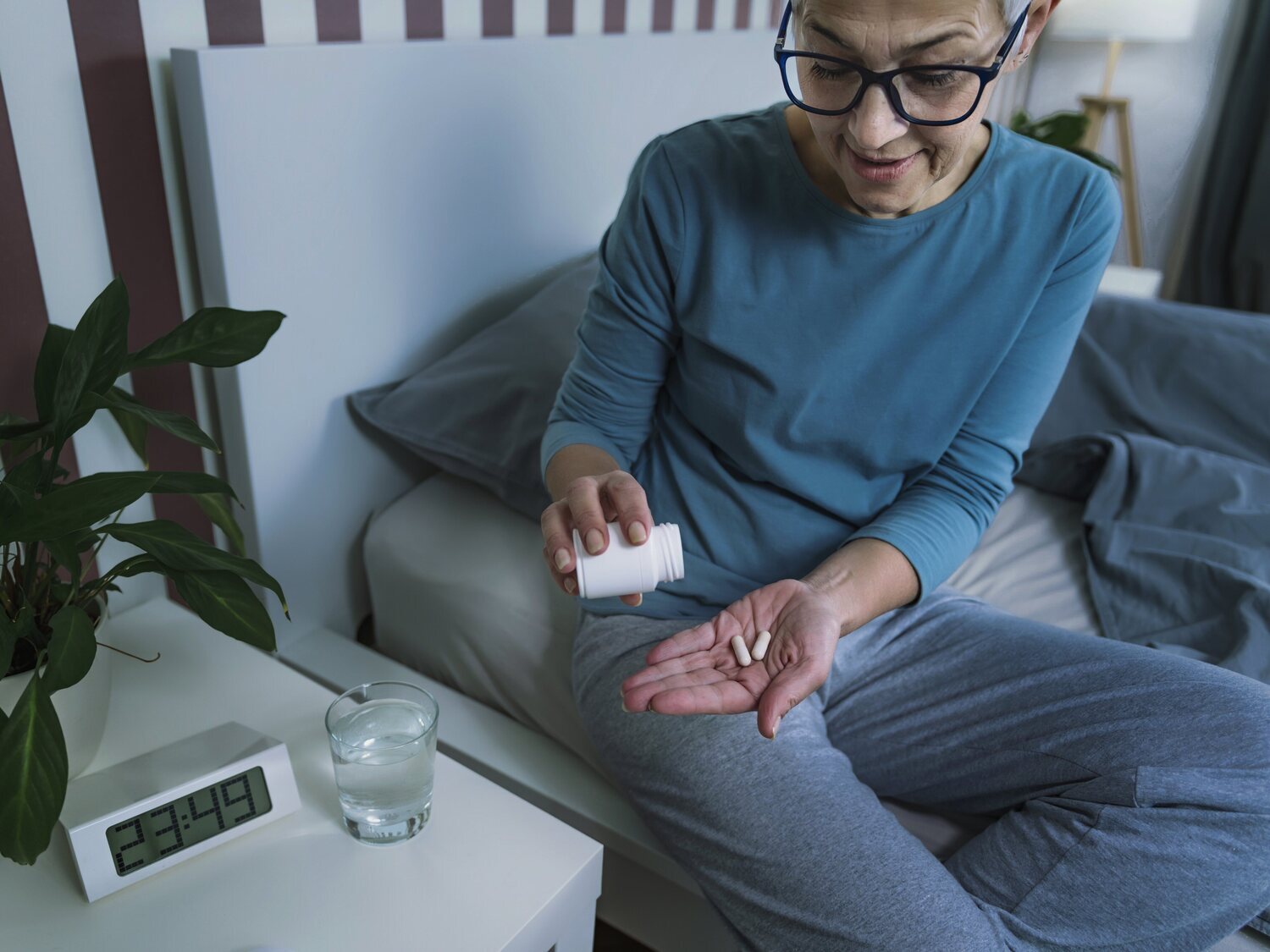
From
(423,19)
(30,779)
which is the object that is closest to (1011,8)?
(423,19)

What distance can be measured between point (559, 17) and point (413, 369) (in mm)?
603

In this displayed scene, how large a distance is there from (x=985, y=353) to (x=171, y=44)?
0.86 meters

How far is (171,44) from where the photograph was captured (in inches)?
38.3

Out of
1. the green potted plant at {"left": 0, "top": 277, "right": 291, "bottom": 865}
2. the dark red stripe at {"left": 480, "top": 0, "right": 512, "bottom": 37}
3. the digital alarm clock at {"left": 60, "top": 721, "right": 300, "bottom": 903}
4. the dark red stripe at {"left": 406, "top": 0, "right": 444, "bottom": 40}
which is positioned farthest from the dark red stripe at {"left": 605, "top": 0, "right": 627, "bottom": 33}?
the digital alarm clock at {"left": 60, "top": 721, "right": 300, "bottom": 903}

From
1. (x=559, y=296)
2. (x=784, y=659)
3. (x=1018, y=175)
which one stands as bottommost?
(x=784, y=659)

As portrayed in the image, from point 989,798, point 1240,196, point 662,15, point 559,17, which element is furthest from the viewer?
point 1240,196

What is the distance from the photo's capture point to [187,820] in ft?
2.54

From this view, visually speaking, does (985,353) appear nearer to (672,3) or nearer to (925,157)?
(925,157)

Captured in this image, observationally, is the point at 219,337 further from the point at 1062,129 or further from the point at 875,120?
the point at 1062,129

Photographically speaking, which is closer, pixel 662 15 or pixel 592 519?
pixel 592 519

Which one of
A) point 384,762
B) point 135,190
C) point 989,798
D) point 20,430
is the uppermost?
point 135,190

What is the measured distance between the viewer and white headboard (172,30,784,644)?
1.01m

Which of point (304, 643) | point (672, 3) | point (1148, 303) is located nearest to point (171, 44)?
point (304, 643)

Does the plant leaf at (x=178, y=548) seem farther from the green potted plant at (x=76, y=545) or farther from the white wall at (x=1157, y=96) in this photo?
the white wall at (x=1157, y=96)
